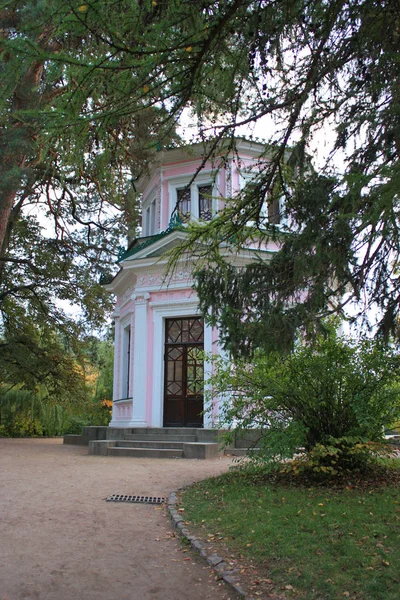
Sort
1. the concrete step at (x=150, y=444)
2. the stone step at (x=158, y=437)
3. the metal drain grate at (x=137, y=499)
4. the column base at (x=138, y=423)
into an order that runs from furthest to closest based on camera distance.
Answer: the column base at (x=138, y=423) → the stone step at (x=158, y=437) → the concrete step at (x=150, y=444) → the metal drain grate at (x=137, y=499)

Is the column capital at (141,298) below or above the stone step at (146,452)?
above

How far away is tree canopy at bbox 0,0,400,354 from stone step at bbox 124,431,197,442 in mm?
7558

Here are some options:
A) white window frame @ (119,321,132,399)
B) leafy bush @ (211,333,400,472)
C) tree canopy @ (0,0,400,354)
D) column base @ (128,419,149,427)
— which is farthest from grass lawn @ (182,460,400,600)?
white window frame @ (119,321,132,399)

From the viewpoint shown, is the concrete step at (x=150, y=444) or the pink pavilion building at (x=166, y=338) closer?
the concrete step at (x=150, y=444)

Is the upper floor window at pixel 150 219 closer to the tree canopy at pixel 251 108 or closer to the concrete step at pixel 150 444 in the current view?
the concrete step at pixel 150 444

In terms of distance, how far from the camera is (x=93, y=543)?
505 centimetres

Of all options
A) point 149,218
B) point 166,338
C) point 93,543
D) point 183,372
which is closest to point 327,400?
point 93,543

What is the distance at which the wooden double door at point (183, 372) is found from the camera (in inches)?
554

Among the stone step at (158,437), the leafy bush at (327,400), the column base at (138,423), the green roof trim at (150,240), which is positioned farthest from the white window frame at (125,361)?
the leafy bush at (327,400)

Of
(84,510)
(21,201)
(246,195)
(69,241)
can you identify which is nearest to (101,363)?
(69,241)

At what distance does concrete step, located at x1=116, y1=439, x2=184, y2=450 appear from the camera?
12.2m

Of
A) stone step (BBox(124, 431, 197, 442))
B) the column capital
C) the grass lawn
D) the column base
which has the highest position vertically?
the column capital

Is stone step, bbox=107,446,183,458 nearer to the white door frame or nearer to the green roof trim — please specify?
the white door frame

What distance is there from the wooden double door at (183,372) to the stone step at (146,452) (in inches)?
80.3
